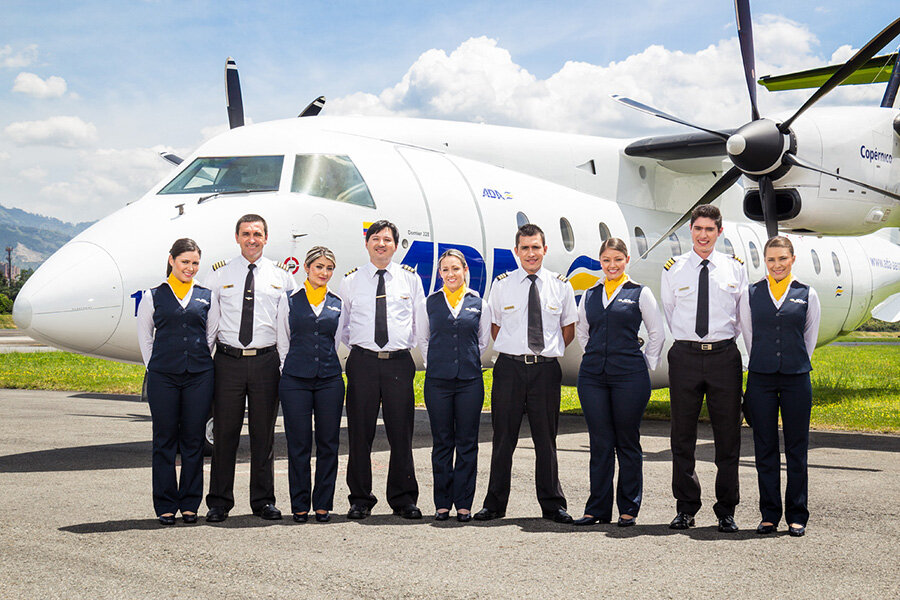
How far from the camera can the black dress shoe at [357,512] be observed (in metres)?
5.82

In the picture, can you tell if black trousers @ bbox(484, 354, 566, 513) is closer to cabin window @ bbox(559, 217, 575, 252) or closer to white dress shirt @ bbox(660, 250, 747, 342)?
white dress shirt @ bbox(660, 250, 747, 342)

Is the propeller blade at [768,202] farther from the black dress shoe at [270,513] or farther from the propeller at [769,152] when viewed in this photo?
the black dress shoe at [270,513]

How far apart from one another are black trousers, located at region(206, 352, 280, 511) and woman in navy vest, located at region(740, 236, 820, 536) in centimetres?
330

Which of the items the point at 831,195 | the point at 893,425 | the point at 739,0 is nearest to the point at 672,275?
the point at 831,195

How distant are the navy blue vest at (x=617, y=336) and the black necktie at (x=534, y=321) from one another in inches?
13.4

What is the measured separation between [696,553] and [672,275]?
194 cm

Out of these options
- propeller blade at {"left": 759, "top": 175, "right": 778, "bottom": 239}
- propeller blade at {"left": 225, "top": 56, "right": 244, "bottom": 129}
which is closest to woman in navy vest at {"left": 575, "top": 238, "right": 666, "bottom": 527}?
propeller blade at {"left": 759, "top": 175, "right": 778, "bottom": 239}

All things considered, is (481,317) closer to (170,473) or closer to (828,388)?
(170,473)

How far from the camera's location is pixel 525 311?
5.97m

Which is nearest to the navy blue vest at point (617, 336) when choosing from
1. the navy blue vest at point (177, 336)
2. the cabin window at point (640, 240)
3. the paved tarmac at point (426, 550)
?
the paved tarmac at point (426, 550)

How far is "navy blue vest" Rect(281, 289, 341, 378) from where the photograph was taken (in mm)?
5754

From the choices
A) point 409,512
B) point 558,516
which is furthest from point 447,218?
point 558,516

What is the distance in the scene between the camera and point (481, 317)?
6137mm

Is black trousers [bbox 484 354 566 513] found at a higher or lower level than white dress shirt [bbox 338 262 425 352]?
lower
